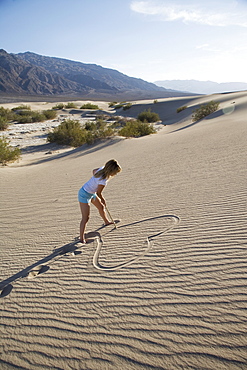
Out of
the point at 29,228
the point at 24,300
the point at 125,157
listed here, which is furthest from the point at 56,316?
the point at 125,157

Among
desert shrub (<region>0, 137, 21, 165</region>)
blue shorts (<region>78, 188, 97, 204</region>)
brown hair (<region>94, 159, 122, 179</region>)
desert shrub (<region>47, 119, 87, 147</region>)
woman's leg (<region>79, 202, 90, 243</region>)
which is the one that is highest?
desert shrub (<region>47, 119, 87, 147</region>)

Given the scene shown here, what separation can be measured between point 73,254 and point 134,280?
1.18m

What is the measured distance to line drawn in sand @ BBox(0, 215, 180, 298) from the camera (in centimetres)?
310

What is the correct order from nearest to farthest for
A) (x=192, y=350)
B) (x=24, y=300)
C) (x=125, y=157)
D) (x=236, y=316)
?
(x=192, y=350) < (x=236, y=316) < (x=24, y=300) < (x=125, y=157)

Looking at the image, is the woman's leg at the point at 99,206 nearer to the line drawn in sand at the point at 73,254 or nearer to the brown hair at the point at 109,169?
the line drawn in sand at the point at 73,254

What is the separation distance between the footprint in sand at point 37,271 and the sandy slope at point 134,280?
0.03 metres

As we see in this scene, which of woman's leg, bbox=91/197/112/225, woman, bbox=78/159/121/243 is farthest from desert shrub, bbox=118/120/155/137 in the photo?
woman, bbox=78/159/121/243

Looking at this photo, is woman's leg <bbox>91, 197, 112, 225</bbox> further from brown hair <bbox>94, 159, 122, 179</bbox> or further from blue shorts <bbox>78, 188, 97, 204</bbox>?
brown hair <bbox>94, 159, 122, 179</bbox>

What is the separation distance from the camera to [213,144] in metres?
8.48

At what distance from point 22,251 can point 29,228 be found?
82 centimetres

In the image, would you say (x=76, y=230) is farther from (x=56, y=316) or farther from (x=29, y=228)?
(x=56, y=316)

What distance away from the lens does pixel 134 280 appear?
276cm

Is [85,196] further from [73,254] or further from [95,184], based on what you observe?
[73,254]

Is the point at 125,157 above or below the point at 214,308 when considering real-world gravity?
above
